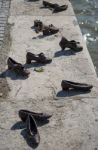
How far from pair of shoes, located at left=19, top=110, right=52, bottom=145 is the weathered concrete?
0.28 feet

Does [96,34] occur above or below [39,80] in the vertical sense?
below

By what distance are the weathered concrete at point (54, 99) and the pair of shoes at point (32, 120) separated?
0.28 feet

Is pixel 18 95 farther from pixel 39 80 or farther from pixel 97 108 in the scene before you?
pixel 97 108

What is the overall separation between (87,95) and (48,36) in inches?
92.3

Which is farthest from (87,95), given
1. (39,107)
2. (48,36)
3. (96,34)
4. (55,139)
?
(96,34)

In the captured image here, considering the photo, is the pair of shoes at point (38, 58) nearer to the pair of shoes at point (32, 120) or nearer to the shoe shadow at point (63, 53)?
the shoe shadow at point (63, 53)

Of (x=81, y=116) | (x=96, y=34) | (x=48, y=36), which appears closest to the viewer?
(x=81, y=116)

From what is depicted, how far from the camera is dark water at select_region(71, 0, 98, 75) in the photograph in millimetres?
9925

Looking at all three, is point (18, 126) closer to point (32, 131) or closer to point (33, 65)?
point (32, 131)

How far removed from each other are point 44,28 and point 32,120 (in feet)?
10.3

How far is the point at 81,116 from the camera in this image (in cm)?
591

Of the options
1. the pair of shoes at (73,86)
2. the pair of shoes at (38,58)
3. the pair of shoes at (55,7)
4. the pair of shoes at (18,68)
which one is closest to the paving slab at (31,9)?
the pair of shoes at (55,7)

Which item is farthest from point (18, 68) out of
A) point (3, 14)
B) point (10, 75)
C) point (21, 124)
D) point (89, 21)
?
point (89, 21)

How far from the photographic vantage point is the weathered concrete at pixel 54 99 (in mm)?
5449
